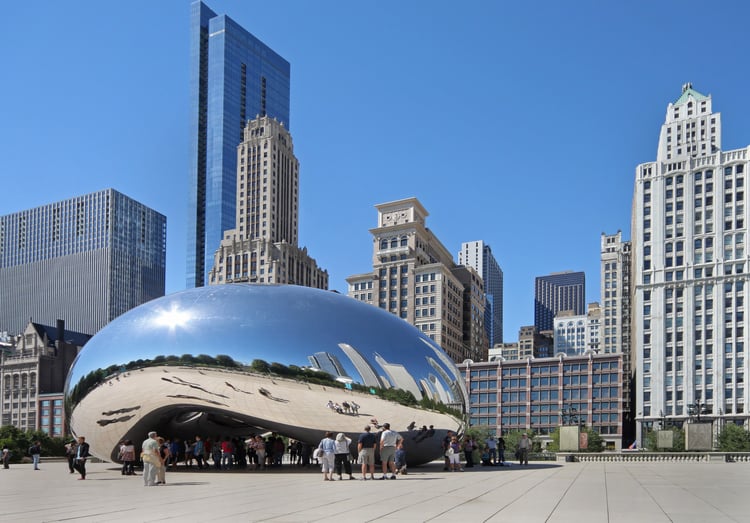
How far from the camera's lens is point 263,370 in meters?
25.0

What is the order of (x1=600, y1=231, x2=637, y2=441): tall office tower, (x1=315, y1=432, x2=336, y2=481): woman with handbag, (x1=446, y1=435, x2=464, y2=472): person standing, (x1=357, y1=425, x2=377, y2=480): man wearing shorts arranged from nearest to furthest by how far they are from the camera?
(x1=315, y1=432, x2=336, y2=481): woman with handbag
(x1=357, y1=425, x2=377, y2=480): man wearing shorts
(x1=446, y1=435, x2=464, y2=472): person standing
(x1=600, y1=231, x2=637, y2=441): tall office tower

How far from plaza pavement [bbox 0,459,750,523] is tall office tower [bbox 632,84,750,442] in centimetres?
10786

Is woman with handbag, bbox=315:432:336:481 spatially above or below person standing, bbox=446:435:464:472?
above

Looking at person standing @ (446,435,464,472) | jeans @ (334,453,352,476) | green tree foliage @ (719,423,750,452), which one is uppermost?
jeans @ (334,453,352,476)

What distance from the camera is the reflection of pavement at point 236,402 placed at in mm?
25031

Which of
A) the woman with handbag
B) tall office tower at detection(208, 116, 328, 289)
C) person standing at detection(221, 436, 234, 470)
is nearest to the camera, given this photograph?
the woman with handbag

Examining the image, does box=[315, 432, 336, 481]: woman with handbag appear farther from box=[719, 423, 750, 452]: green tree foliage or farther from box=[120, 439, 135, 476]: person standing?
box=[719, 423, 750, 452]: green tree foliage

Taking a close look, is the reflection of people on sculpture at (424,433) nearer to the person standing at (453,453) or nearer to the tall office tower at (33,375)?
the person standing at (453,453)

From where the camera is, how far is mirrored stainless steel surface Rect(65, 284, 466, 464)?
25109 mm

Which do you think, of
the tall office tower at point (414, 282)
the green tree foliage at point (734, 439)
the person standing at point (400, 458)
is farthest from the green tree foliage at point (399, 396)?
the tall office tower at point (414, 282)

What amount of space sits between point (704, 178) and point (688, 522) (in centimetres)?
12737

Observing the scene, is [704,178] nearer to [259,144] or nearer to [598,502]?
[259,144]

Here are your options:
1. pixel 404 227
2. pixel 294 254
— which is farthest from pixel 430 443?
pixel 294 254

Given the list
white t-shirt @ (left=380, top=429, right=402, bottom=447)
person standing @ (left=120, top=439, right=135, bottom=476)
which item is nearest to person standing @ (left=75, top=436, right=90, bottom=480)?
person standing @ (left=120, top=439, right=135, bottom=476)
